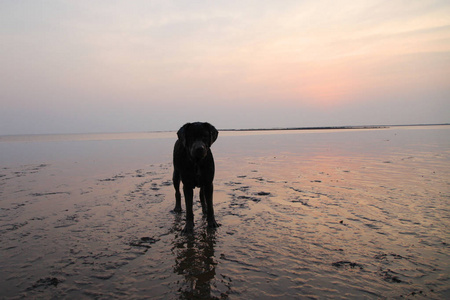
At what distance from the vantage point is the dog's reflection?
3094mm

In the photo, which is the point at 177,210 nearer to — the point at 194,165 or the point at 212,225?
the point at 212,225

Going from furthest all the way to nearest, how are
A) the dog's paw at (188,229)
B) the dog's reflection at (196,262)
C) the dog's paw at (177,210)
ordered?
the dog's paw at (177,210) < the dog's paw at (188,229) < the dog's reflection at (196,262)

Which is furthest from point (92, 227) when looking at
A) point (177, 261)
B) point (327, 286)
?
point (327, 286)

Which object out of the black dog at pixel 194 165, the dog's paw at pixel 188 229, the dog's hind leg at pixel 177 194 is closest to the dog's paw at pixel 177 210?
the dog's hind leg at pixel 177 194

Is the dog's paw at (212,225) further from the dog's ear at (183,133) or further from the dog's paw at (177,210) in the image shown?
the dog's ear at (183,133)

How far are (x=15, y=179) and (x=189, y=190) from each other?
9121 millimetres

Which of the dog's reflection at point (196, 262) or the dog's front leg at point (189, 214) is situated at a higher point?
the dog's front leg at point (189, 214)

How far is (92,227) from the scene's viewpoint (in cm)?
521

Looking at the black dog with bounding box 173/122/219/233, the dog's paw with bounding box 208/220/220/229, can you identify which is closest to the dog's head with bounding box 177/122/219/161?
the black dog with bounding box 173/122/219/233

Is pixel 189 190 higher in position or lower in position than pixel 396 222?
higher

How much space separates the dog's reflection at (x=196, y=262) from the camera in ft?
10.2

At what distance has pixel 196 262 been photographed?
379 centimetres

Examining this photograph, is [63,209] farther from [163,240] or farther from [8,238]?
[163,240]

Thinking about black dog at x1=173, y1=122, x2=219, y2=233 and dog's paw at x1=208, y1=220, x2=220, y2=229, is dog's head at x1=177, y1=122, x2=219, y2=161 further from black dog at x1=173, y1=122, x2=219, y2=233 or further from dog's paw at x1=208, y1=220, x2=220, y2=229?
dog's paw at x1=208, y1=220, x2=220, y2=229
